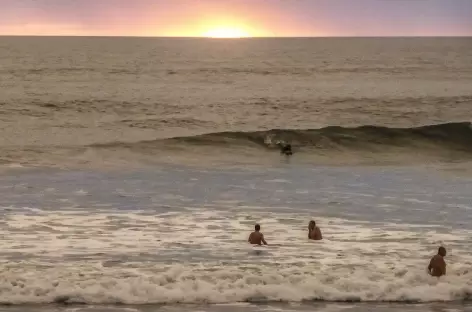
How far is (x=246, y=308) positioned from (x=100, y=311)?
2072 mm

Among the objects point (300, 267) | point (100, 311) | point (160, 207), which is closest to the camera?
point (100, 311)

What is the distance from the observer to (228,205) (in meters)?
19.4

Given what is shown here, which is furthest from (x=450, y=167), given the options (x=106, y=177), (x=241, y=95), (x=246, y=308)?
(x=241, y=95)

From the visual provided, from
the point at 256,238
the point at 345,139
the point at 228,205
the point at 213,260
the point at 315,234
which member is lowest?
the point at 213,260

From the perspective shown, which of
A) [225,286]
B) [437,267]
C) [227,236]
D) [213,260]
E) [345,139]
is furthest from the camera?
[345,139]

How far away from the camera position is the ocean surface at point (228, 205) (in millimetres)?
11969

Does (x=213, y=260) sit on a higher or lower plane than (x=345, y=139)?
lower

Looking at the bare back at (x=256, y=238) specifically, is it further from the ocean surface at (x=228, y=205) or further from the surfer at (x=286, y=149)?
the surfer at (x=286, y=149)

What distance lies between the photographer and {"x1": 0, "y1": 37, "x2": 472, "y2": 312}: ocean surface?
39.3ft

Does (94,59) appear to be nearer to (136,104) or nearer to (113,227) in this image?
(136,104)

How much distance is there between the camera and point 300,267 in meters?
13.1

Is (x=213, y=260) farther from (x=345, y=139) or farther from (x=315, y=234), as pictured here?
(x=345, y=139)

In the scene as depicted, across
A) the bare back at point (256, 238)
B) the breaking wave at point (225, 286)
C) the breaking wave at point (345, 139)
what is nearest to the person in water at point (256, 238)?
the bare back at point (256, 238)

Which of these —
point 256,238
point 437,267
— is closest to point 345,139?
point 256,238
